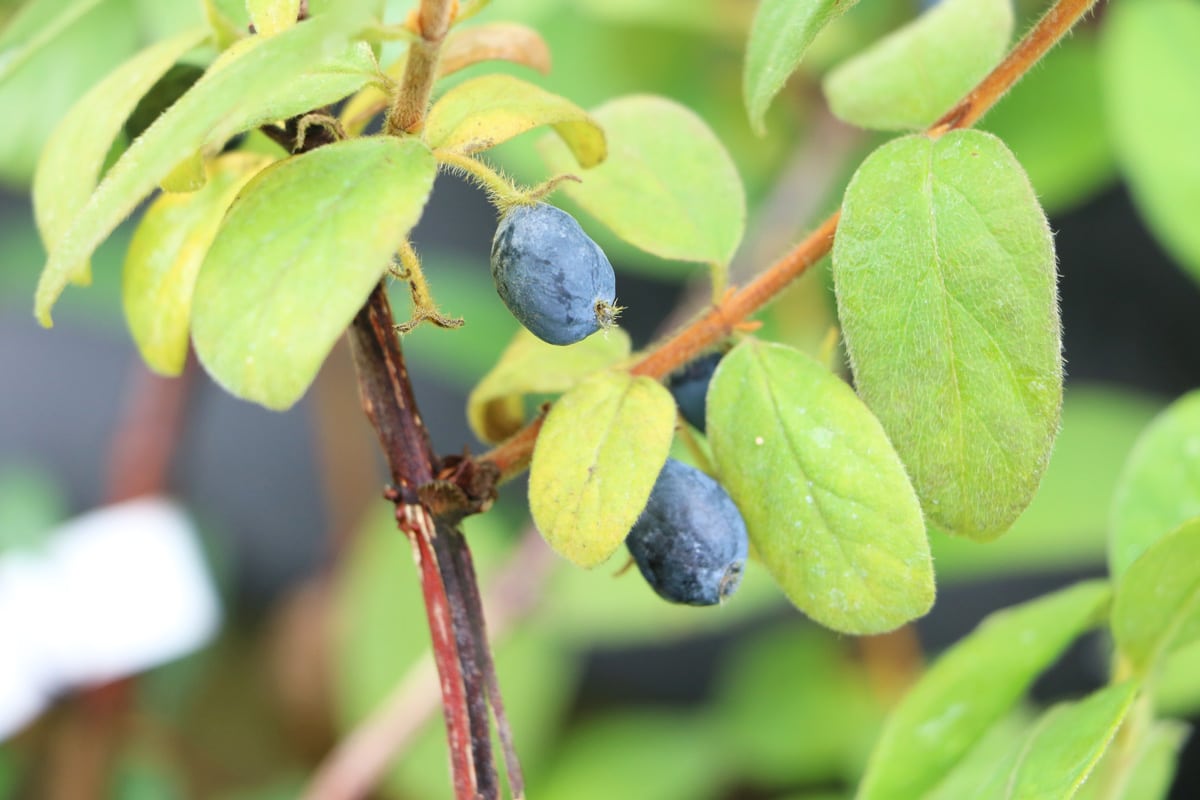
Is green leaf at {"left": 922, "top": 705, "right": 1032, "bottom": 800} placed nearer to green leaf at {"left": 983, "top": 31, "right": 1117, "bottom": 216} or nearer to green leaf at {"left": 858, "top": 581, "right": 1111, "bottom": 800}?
green leaf at {"left": 858, "top": 581, "right": 1111, "bottom": 800}

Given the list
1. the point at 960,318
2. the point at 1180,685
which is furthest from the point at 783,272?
the point at 1180,685

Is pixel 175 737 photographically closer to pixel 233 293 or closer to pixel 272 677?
pixel 272 677

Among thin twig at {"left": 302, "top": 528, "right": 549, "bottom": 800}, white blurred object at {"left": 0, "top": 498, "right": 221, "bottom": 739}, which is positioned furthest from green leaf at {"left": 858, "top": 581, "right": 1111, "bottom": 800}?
white blurred object at {"left": 0, "top": 498, "right": 221, "bottom": 739}

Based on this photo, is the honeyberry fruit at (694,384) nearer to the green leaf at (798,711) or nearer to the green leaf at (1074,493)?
the green leaf at (1074,493)

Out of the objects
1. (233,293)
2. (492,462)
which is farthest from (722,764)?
(233,293)

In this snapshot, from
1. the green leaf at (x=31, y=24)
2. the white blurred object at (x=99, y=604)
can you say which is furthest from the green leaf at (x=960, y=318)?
the white blurred object at (x=99, y=604)

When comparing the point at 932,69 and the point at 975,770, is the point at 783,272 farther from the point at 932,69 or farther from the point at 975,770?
the point at 975,770
